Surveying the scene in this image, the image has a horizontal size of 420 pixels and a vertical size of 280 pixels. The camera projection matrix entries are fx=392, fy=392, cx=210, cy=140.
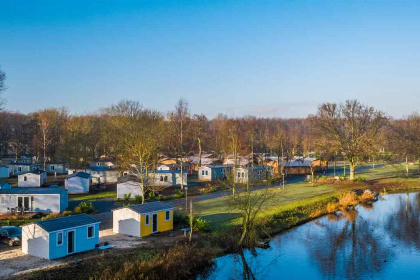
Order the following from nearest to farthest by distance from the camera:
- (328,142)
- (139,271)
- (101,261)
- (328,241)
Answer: (139,271), (101,261), (328,241), (328,142)

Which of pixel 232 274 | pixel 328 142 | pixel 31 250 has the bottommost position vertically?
pixel 232 274

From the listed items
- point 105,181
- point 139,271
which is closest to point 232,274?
point 139,271

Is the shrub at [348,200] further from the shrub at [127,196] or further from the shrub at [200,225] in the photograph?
the shrub at [127,196]

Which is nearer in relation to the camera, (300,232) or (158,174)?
(300,232)

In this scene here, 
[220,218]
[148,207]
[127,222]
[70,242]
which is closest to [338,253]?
[220,218]

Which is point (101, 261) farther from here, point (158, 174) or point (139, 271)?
point (158, 174)

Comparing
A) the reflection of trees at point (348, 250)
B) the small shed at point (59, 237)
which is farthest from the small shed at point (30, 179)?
the reflection of trees at point (348, 250)

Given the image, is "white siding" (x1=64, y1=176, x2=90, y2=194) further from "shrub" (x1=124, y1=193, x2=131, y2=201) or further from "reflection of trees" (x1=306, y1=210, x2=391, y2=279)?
"reflection of trees" (x1=306, y1=210, x2=391, y2=279)

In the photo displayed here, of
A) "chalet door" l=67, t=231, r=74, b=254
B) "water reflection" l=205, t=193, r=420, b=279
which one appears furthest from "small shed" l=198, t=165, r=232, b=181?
"chalet door" l=67, t=231, r=74, b=254
